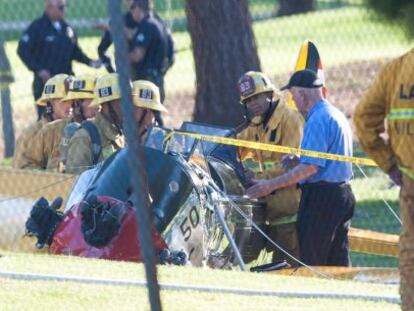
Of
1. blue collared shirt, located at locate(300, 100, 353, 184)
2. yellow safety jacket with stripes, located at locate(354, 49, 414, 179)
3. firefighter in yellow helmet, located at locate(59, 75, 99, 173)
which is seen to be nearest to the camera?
yellow safety jacket with stripes, located at locate(354, 49, 414, 179)

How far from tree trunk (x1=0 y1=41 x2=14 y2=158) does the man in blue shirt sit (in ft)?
21.7

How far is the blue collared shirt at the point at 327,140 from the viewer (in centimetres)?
1030

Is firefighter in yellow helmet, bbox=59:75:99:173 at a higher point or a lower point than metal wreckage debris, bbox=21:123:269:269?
higher

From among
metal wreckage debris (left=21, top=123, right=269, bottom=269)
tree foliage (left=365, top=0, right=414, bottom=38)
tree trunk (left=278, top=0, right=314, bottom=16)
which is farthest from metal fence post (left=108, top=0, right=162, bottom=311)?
tree trunk (left=278, top=0, right=314, bottom=16)

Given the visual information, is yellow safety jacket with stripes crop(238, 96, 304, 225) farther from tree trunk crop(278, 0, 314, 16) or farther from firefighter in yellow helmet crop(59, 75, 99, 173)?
tree trunk crop(278, 0, 314, 16)

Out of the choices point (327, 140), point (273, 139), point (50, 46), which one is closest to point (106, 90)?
point (273, 139)

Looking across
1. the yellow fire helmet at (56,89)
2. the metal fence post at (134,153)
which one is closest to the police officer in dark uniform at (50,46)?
the yellow fire helmet at (56,89)

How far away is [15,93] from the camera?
21.9 meters

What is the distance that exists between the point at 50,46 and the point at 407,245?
33.5ft

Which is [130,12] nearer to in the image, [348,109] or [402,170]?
[348,109]

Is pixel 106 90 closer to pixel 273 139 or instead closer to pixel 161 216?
pixel 273 139

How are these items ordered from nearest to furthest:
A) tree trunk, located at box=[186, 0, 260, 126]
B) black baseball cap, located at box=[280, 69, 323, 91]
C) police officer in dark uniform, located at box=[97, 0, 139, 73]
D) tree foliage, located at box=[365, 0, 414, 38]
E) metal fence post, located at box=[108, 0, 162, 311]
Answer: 1. metal fence post, located at box=[108, 0, 162, 311]
2. tree foliage, located at box=[365, 0, 414, 38]
3. black baseball cap, located at box=[280, 69, 323, 91]
4. police officer in dark uniform, located at box=[97, 0, 139, 73]
5. tree trunk, located at box=[186, 0, 260, 126]

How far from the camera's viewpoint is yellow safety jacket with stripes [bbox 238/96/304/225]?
10.8m

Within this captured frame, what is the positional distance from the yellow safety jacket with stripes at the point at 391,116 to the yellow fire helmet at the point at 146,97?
A: 4188 mm
